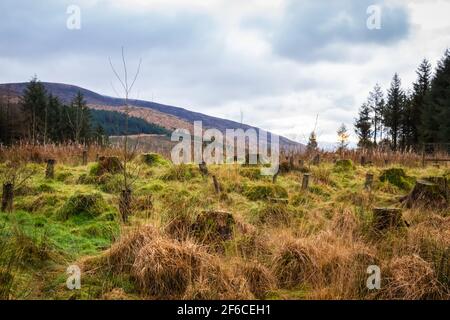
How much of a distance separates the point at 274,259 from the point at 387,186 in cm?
647

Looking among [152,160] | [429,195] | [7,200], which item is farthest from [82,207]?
[429,195]

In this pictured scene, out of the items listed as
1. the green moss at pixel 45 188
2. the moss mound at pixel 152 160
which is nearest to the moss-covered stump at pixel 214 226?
the green moss at pixel 45 188

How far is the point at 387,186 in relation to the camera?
378 inches

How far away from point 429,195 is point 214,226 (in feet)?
14.5

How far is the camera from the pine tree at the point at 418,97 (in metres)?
43.2

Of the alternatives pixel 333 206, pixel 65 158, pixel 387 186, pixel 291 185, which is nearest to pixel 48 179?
pixel 65 158

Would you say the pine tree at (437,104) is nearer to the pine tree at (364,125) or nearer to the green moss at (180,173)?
the pine tree at (364,125)

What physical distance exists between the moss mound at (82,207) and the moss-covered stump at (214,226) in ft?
7.91

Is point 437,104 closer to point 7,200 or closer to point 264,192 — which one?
point 264,192

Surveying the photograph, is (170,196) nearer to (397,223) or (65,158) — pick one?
(397,223)

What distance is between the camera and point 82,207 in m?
6.54

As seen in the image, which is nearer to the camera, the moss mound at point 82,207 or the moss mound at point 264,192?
the moss mound at point 82,207

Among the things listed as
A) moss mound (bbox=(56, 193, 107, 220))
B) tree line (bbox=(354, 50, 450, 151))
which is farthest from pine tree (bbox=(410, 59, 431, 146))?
moss mound (bbox=(56, 193, 107, 220))

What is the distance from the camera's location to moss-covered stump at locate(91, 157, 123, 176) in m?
→ 9.61
